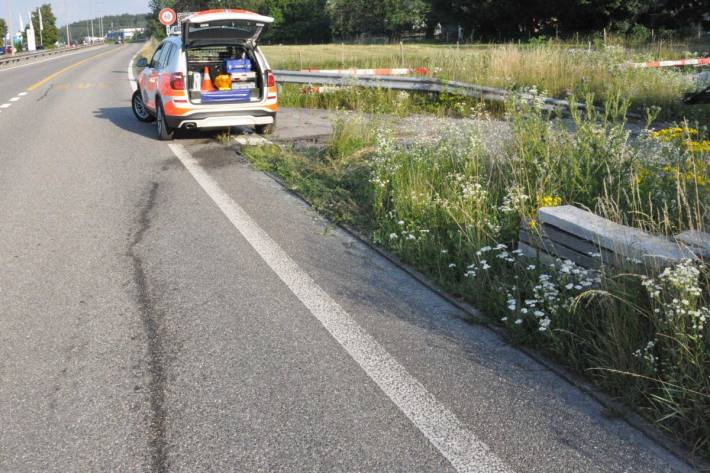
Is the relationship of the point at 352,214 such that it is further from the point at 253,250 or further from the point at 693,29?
the point at 693,29

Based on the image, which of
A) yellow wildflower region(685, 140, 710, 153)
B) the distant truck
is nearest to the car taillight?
yellow wildflower region(685, 140, 710, 153)

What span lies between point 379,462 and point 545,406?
0.95 m

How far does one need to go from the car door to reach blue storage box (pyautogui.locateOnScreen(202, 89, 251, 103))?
1293 mm

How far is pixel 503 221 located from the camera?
6199 millimetres

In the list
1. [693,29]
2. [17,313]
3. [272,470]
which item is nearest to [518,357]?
[272,470]

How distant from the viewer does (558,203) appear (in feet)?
19.1

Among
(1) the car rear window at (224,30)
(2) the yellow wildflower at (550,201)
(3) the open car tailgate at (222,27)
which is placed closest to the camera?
(2) the yellow wildflower at (550,201)

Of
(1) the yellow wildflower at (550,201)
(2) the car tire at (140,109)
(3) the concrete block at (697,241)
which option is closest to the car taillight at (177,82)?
(2) the car tire at (140,109)

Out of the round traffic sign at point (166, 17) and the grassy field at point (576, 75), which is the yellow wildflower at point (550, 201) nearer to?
the grassy field at point (576, 75)

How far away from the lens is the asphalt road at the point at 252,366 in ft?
11.2

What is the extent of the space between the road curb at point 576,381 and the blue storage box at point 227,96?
22.1ft

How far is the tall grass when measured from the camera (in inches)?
150

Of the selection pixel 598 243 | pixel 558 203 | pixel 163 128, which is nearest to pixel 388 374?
pixel 598 243

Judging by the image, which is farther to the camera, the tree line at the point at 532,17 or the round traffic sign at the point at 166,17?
the tree line at the point at 532,17
